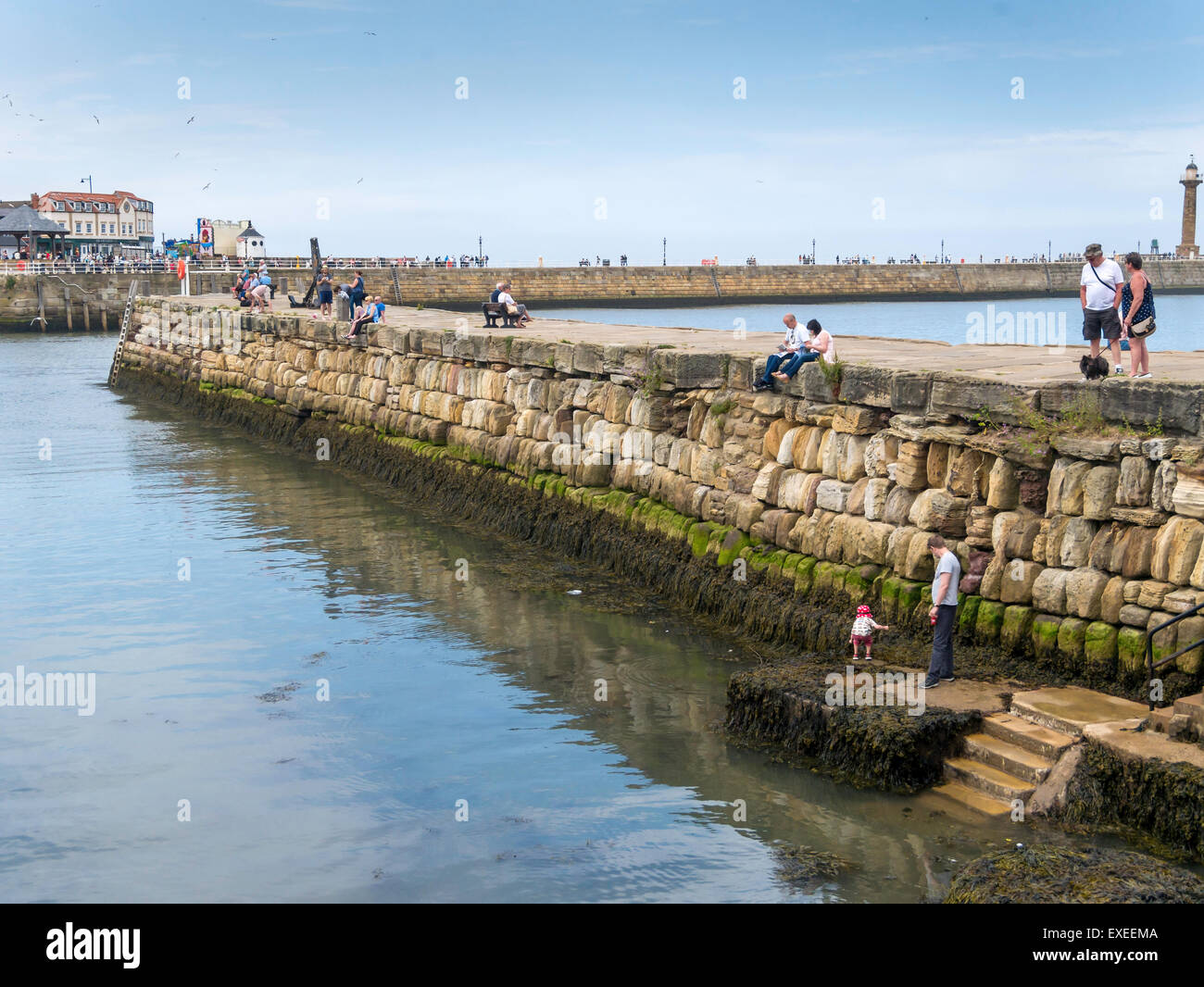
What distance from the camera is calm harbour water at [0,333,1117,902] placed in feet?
28.2

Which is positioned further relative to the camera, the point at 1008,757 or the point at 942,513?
the point at 942,513

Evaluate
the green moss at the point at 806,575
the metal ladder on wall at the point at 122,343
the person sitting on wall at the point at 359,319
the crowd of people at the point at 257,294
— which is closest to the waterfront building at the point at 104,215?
the metal ladder on wall at the point at 122,343

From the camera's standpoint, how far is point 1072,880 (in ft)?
23.4

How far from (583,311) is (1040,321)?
26967 mm

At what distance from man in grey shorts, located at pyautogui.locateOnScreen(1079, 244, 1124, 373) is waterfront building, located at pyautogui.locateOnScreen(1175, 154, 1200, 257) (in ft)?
312

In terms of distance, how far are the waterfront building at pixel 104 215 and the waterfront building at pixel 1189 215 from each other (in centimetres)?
8876

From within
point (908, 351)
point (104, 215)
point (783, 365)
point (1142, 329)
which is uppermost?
point (104, 215)

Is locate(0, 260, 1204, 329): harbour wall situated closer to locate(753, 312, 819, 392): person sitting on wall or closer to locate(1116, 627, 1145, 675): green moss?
locate(753, 312, 819, 392): person sitting on wall

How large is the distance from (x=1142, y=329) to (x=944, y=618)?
3.60 metres

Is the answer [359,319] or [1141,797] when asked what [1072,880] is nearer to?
[1141,797]

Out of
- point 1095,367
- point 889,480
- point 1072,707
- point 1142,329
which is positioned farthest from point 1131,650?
point 1142,329

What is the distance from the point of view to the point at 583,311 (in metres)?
79.9
